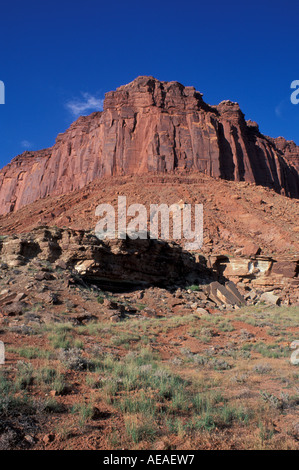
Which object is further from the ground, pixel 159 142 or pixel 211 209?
pixel 159 142

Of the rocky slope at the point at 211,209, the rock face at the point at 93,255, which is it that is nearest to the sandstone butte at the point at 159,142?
the rocky slope at the point at 211,209

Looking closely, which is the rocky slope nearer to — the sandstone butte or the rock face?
the sandstone butte

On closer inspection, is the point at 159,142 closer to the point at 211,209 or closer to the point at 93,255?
the point at 211,209

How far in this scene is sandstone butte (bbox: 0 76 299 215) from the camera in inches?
2069

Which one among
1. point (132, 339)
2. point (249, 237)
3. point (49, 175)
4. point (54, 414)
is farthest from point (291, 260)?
point (49, 175)

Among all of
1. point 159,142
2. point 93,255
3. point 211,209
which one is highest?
point 159,142

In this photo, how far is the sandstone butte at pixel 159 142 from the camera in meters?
52.6

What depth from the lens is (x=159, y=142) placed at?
173 feet

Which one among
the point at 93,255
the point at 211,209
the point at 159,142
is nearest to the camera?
the point at 93,255

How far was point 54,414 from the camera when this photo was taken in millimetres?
4062

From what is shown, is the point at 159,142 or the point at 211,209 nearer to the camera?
the point at 211,209

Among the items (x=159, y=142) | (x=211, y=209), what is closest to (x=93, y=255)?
(x=211, y=209)

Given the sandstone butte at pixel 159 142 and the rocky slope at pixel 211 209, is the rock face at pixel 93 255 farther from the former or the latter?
the sandstone butte at pixel 159 142

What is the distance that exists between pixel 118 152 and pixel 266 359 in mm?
50565
